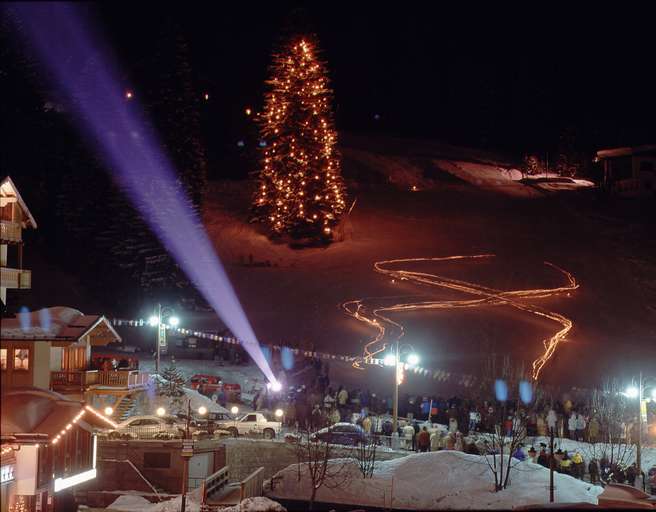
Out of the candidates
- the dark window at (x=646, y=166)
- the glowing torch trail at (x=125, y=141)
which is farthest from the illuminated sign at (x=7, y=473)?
the dark window at (x=646, y=166)

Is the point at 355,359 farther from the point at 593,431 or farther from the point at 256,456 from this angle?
the point at 593,431

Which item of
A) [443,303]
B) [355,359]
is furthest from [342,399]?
[443,303]

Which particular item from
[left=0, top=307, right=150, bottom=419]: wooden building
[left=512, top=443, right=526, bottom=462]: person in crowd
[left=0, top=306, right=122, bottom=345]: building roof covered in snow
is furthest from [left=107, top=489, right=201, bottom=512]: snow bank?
[left=512, top=443, right=526, bottom=462]: person in crowd

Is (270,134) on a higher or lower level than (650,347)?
higher

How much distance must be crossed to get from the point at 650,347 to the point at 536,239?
56.3 ft

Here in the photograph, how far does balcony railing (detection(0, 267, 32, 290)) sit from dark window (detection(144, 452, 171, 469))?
32.4ft

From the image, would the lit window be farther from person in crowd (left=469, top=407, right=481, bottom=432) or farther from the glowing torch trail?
the glowing torch trail

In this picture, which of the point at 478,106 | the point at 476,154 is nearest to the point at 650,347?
the point at 476,154

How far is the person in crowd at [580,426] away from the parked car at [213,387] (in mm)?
12883

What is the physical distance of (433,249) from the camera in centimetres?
5581

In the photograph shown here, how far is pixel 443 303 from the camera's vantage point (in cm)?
4703

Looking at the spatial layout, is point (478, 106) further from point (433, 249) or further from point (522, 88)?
point (433, 249)

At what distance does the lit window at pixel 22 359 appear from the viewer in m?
22.7

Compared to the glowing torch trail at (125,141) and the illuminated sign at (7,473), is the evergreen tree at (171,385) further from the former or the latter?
the illuminated sign at (7,473)
